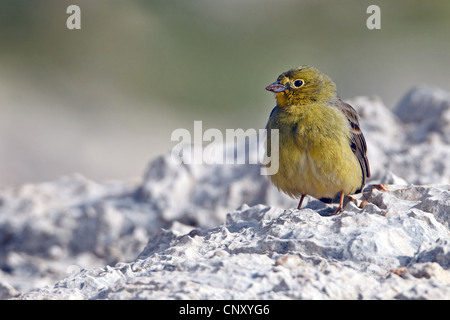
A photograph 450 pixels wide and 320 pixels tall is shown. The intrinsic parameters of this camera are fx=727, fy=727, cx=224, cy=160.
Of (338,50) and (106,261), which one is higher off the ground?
(338,50)

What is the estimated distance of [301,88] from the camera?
6.16 metres

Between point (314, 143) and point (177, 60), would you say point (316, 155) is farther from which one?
point (177, 60)

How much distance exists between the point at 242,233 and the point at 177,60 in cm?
1476

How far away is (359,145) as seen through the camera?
609cm

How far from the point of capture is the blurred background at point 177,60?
670 inches

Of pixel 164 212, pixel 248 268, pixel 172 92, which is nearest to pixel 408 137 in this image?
pixel 164 212

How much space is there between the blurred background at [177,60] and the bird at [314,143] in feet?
31.1

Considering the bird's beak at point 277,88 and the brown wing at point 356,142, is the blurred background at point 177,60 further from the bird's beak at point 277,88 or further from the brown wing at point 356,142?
the brown wing at point 356,142

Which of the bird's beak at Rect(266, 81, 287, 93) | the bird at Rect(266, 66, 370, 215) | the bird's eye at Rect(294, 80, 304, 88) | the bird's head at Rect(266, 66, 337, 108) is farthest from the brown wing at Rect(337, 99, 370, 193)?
the bird's beak at Rect(266, 81, 287, 93)

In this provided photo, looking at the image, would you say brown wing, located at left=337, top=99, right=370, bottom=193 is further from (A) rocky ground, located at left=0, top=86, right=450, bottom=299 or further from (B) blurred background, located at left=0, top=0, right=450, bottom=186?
(B) blurred background, located at left=0, top=0, right=450, bottom=186

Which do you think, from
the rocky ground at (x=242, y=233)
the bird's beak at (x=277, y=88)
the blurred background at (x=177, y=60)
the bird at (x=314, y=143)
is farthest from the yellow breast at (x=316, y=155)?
the blurred background at (x=177, y=60)

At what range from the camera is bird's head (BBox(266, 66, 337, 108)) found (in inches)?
241

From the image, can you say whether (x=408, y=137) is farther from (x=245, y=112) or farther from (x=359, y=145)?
(x=245, y=112)

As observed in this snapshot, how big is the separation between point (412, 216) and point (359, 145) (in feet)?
6.19
